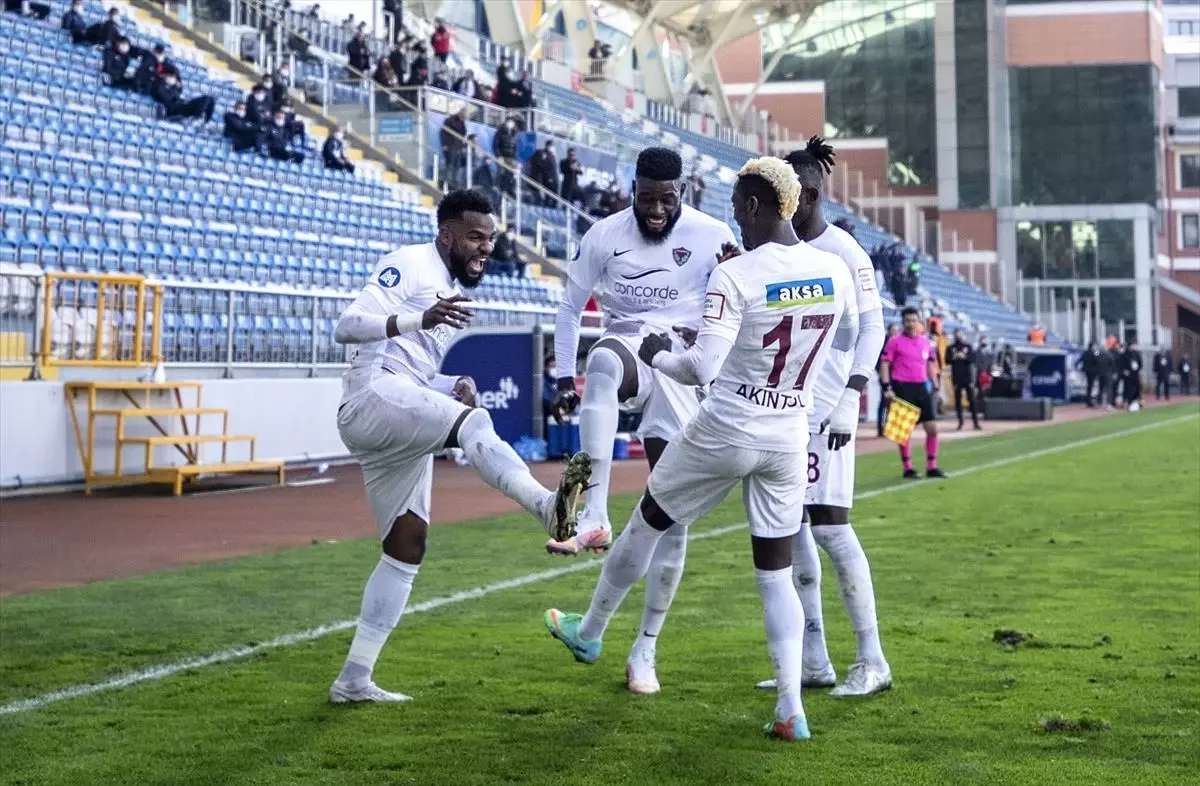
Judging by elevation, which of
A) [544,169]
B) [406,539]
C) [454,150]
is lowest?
[406,539]

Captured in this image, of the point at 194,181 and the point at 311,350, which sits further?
the point at 194,181

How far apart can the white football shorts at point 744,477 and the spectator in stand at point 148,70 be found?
2039 cm

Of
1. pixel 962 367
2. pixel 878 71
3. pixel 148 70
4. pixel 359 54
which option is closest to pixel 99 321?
pixel 148 70

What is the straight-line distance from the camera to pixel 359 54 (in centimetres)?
3011

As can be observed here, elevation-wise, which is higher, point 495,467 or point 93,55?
point 93,55

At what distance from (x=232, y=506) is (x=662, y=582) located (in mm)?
9130

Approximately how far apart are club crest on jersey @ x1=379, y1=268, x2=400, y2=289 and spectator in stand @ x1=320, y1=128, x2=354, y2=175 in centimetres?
2095

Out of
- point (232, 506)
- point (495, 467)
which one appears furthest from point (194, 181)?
point (495, 467)

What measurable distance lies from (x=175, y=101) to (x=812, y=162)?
19.8 meters

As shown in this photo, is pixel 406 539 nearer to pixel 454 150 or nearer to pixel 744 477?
pixel 744 477

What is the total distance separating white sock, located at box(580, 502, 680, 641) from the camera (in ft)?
21.8

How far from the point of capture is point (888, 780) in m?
5.42

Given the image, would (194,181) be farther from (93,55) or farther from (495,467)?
(495,467)

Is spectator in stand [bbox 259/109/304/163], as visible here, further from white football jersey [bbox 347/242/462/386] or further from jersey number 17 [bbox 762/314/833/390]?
jersey number 17 [bbox 762/314/833/390]
